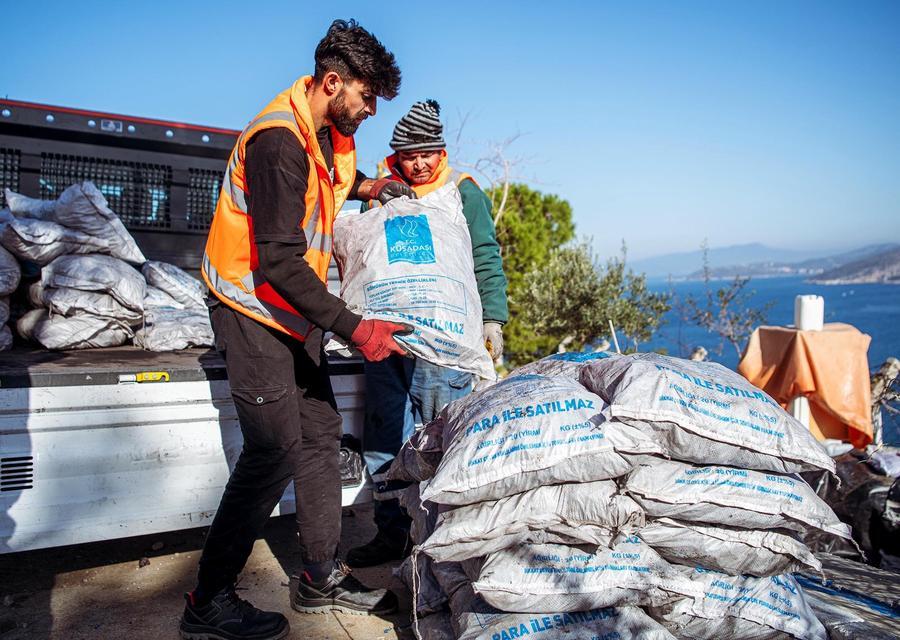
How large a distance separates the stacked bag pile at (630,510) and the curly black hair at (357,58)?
1.15 meters

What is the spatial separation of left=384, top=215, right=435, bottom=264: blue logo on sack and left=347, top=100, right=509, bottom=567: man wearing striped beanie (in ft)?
1.05

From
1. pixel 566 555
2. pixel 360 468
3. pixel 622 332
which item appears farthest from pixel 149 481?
pixel 622 332

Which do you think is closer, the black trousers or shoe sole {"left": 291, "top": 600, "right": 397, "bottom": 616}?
the black trousers

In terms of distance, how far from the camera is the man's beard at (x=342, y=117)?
2.48 m

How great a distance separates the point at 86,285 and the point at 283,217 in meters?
1.84

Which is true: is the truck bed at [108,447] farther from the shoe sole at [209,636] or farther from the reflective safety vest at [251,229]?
the reflective safety vest at [251,229]

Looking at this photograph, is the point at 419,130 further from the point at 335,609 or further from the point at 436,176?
the point at 335,609

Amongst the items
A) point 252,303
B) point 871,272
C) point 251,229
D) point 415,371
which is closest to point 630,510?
point 415,371

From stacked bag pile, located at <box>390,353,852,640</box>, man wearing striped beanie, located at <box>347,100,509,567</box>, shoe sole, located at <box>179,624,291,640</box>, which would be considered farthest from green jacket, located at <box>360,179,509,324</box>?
shoe sole, located at <box>179,624,291,640</box>

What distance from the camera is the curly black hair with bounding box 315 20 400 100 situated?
94.2 inches

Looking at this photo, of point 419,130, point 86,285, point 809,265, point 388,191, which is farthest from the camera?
point 809,265

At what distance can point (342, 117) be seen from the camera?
8.27ft

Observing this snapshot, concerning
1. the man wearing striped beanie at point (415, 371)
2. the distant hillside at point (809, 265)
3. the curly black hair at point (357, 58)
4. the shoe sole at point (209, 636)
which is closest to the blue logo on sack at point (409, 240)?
the man wearing striped beanie at point (415, 371)

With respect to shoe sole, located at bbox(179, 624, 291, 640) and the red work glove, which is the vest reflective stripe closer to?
the red work glove
